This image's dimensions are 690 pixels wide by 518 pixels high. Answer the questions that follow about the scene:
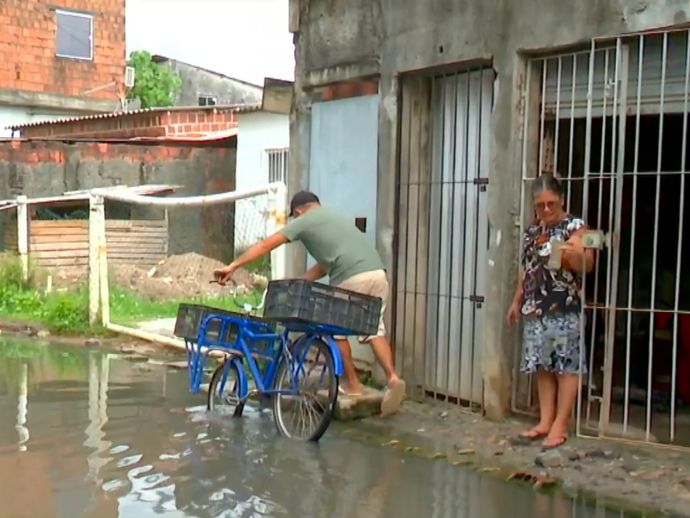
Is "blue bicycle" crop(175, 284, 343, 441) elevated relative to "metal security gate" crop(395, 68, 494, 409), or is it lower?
lower

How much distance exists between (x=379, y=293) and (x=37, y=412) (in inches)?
115

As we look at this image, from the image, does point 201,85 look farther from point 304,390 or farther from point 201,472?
point 201,472

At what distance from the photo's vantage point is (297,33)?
967 cm

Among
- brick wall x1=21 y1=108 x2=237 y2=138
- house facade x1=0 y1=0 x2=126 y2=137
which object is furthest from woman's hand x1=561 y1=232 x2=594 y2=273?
house facade x1=0 y1=0 x2=126 y2=137

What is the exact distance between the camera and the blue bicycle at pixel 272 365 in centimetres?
705

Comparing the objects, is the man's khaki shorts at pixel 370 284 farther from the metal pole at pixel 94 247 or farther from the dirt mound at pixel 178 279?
the dirt mound at pixel 178 279

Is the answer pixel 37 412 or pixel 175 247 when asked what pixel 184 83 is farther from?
pixel 37 412

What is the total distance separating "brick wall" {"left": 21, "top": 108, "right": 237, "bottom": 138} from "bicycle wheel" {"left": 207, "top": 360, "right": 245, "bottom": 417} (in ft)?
49.0

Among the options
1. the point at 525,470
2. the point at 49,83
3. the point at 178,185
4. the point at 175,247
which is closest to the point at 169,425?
the point at 525,470

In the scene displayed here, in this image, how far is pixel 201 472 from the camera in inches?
247

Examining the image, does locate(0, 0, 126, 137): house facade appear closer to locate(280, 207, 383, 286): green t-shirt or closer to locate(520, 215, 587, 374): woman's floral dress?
locate(280, 207, 383, 286): green t-shirt

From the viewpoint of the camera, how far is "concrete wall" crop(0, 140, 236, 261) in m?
19.1

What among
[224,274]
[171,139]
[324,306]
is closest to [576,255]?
[324,306]

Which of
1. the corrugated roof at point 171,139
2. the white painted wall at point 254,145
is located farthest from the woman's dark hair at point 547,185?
the corrugated roof at point 171,139
